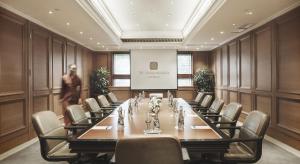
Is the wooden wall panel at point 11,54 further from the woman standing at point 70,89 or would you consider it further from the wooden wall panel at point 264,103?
the wooden wall panel at point 264,103

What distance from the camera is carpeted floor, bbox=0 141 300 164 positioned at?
3.91 metres

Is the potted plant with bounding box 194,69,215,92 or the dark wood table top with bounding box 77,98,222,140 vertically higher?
the potted plant with bounding box 194,69,215,92

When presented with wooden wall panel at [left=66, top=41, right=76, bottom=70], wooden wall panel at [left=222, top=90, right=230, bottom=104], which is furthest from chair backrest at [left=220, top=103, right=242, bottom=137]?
wooden wall panel at [left=66, top=41, right=76, bottom=70]

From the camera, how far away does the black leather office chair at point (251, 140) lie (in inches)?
93.8

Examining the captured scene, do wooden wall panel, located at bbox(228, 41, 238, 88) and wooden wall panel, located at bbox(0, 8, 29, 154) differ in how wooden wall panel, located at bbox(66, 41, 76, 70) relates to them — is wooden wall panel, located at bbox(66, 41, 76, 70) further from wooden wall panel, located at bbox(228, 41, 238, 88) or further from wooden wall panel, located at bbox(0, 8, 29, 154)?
wooden wall panel, located at bbox(228, 41, 238, 88)

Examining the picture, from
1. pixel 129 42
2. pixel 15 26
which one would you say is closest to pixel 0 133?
pixel 15 26

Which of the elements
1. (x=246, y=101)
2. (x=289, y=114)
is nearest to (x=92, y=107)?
(x=289, y=114)

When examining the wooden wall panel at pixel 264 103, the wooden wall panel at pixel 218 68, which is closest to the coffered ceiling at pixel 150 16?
the wooden wall panel at pixel 218 68

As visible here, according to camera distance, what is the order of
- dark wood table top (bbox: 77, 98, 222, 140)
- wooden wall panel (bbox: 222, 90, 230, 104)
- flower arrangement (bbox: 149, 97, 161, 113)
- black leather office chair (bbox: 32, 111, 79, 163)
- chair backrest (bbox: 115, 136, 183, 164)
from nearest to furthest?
chair backrest (bbox: 115, 136, 183, 164) → dark wood table top (bbox: 77, 98, 222, 140) → black leather office chair (bbox: 32, 111, 79, 163) → flower arrangement (bbox: 149, 97, 161, 113) → wooden wall panel (bbox: 222, 90, 230, 104)

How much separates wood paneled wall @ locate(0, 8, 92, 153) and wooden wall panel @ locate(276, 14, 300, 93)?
5.05 meters

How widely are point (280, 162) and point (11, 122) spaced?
4.51 m

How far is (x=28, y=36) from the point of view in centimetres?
534

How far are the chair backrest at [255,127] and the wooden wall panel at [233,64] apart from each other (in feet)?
17.7

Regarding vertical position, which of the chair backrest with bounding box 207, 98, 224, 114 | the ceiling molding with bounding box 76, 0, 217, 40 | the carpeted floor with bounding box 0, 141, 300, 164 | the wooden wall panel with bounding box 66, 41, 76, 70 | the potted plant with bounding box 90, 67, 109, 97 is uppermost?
the ceiling molding with bounding box 76, 0, 217, 40
